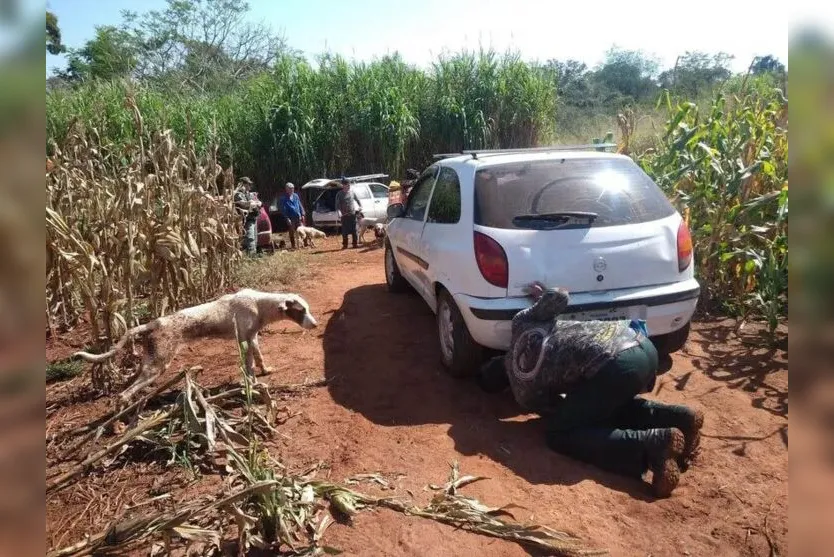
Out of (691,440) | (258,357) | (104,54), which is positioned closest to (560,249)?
(691,440)

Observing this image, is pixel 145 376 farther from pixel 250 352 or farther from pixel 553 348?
pixel 553 348

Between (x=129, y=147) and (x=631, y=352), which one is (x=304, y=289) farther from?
(x=631, y=352)

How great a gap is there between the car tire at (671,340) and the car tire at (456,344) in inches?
55.0

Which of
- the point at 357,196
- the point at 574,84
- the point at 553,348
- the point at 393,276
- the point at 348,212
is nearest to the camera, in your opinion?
the point at 553,348

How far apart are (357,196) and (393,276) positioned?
7.92 m

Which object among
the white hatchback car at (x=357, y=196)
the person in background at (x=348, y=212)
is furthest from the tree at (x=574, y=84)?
the person in background at (x=348, y=212)

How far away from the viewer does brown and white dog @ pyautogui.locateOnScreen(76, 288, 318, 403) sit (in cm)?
402

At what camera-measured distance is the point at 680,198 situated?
6.16 metres

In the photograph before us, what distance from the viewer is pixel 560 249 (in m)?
3.69

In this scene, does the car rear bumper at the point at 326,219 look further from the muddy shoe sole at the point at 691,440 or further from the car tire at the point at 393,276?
the muddy shoe sole at the point at 691,440

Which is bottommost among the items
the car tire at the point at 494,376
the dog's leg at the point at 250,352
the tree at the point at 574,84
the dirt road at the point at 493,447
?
the dirt road at the point at 493,447

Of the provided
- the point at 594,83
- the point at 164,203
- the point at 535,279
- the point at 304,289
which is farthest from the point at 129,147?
the point at 594,83

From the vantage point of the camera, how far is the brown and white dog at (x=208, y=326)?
4.02m

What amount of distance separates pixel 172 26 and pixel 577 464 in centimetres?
3612
